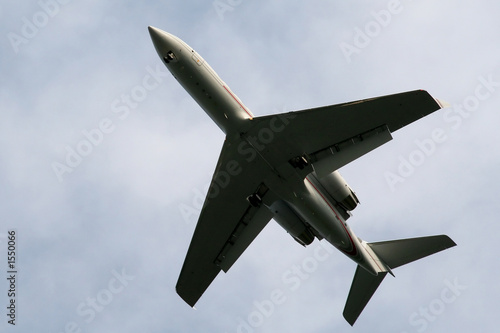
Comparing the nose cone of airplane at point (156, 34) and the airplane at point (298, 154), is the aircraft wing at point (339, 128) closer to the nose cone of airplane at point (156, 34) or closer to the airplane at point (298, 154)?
the airplane at point (298, 154)

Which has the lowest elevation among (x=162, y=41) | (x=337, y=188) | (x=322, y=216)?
(x=322, y=216)

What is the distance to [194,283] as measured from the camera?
49531 mm

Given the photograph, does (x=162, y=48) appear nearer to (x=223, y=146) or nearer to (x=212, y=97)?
(x=212, y=97)

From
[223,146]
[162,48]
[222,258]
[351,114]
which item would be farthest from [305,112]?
[222,258]

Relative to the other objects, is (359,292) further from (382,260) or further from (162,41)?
(162,41)

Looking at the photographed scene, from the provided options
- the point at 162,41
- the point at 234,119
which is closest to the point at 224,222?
the point at 234,119

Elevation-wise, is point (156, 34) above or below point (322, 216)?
above

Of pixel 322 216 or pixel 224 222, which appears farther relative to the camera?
pixel 224 222

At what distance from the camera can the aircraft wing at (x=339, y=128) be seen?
41.4m

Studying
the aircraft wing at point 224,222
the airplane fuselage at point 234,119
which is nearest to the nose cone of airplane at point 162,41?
the airplane fuselage at point 234,119

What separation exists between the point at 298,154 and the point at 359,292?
11810 mm

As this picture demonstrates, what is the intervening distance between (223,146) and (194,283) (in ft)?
37.6

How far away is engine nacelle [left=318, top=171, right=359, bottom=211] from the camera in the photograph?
44.5 metres

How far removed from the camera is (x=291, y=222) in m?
45.9
